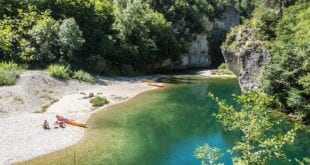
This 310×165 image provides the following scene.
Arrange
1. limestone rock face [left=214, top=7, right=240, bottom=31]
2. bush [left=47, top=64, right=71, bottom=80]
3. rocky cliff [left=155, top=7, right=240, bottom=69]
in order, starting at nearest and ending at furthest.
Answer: bush [left=47, top=64, right=71, bottom=80], rocky cliff [left=155, top=7, right=240, bottom=69], limestone rock face [left=214, top=7, right=240, bottom=31]

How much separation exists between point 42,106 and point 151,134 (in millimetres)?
16149

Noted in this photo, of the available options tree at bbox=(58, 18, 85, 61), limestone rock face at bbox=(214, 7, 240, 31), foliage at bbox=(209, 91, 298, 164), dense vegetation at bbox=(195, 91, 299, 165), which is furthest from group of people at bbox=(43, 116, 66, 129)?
limestone rock face at bbox=(214, 7, 240, 31)

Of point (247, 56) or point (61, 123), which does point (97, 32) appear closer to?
point (247, 56)

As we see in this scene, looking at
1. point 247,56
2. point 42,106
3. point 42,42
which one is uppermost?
point 42,42

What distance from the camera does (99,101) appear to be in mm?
48906

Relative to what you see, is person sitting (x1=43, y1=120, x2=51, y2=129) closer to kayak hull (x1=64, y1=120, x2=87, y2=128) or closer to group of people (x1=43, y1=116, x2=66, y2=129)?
group of people (x1=43, y1=116, x2=66, y2=129)

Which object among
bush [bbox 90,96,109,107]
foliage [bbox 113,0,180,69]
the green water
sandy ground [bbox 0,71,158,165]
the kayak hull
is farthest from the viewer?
foliage [bbox 113,0,180,69]

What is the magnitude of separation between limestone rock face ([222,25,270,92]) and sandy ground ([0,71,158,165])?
53.4 ft

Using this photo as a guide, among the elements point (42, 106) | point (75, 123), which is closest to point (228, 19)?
point (42, 106)

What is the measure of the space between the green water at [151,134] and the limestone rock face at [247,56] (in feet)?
18.4

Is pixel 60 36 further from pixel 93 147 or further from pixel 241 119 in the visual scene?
pixel 241 119

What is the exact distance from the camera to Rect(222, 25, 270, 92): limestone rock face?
161 feet

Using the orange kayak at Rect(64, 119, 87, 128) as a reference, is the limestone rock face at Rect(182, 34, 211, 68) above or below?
above

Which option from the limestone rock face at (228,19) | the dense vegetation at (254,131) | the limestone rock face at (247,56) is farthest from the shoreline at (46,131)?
the limestone rock face at (228,19)
